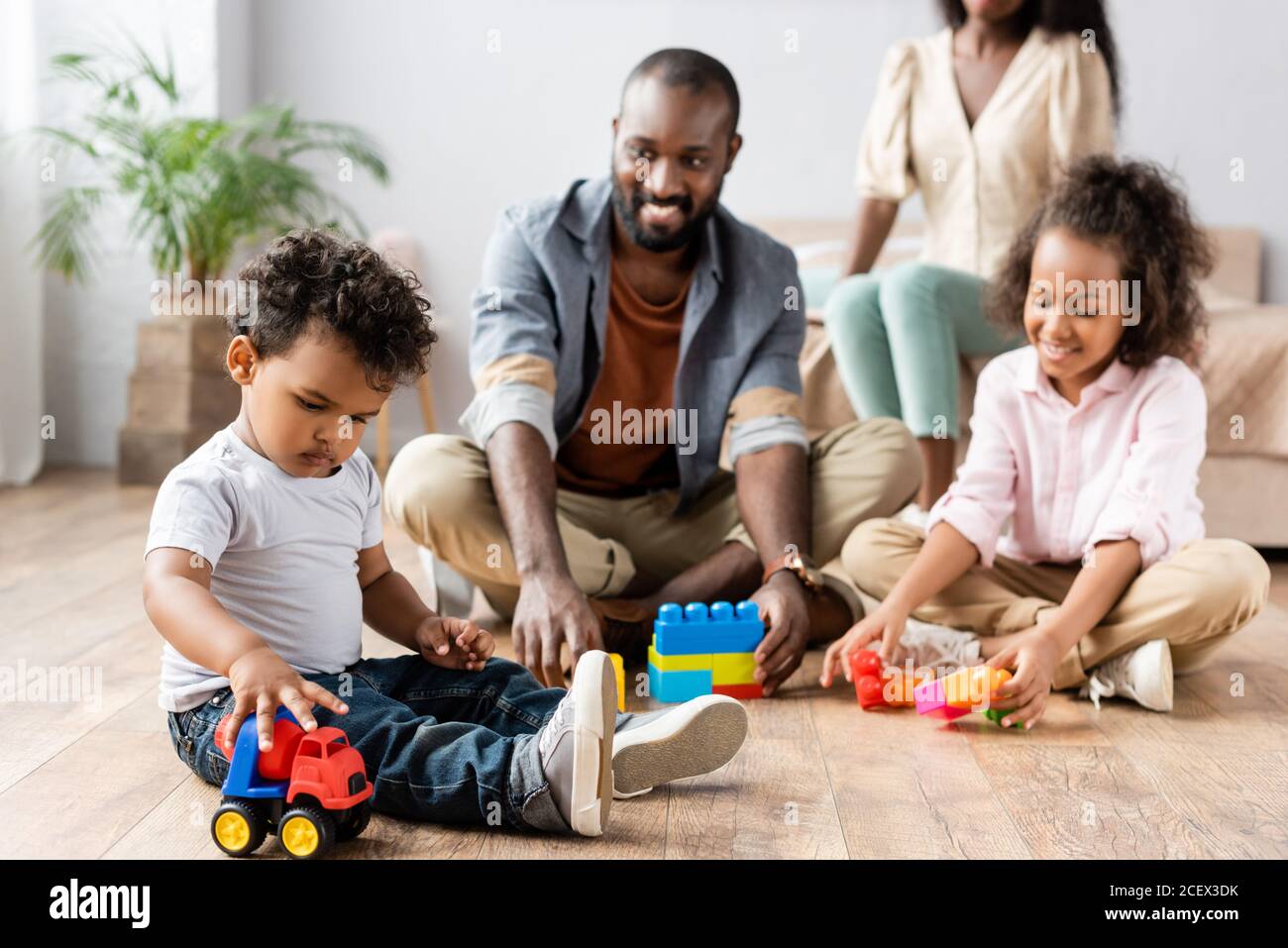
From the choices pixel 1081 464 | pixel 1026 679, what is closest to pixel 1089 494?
pixel 1081 464

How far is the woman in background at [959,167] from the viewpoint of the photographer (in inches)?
89.8

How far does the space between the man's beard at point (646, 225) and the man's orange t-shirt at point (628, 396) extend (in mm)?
74

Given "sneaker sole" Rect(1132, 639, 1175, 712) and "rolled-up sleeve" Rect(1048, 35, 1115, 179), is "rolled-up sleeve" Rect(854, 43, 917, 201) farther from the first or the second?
"sneaker sole" Rect(1132, 639, 1175, 712)

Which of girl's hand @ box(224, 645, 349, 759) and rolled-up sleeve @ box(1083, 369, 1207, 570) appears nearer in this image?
girl's hand @ box(224, 645, 349, 759)

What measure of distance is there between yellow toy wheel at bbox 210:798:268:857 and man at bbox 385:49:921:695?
600mm

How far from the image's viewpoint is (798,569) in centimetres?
159

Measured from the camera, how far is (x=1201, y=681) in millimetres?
1678

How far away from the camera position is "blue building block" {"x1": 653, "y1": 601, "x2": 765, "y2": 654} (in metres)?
1.53

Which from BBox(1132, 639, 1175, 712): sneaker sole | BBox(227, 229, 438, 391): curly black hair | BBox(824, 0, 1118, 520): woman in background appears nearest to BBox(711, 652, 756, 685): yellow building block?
BBox(1132, 639, 1175, 712): sneaker sole

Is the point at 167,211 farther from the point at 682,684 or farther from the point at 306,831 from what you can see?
the point at 306,831

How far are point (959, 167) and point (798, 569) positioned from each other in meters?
1.15

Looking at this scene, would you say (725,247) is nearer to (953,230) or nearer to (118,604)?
(953,230)

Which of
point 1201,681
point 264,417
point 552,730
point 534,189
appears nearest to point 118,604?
point 264,417

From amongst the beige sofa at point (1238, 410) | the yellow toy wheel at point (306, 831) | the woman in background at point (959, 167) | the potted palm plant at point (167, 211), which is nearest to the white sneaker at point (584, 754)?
the yellow toy wheel at point (306, 831)
